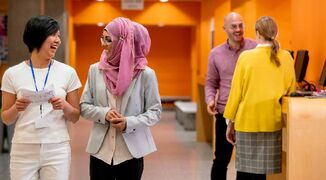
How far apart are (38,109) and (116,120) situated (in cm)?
45

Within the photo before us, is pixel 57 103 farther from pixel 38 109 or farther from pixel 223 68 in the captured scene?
pixel 223 68

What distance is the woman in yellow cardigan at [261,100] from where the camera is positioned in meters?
3.75

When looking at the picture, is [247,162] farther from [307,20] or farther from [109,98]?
[307,20]

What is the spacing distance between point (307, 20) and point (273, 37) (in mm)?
2364

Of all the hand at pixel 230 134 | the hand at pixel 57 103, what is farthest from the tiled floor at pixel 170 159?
the hand at pixel 57 103

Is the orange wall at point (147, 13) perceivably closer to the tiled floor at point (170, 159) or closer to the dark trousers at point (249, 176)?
the tiled floor at point (170, 159)

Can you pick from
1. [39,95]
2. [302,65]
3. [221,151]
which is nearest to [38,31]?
[39,95]

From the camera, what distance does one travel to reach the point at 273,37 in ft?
12.5

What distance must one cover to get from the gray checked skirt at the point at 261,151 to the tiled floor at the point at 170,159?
8.39ft

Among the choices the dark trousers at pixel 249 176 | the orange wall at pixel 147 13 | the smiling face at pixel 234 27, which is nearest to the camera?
the dark trousers at pixel 249 176

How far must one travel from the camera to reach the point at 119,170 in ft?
10.6

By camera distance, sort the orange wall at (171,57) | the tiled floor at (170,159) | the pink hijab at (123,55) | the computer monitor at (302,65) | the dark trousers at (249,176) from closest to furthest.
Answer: the pink hijab at (123,55)
the dark trousers at (249,176)
the computer monitor at (302,65)
the tiled floor at (170,159)
the orange wall at (171,57)

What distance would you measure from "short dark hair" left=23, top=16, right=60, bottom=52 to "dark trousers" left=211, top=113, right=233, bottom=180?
85.4 inches

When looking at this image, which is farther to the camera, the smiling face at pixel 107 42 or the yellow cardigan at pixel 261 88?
the yellow cardigan at pixel 261 88
